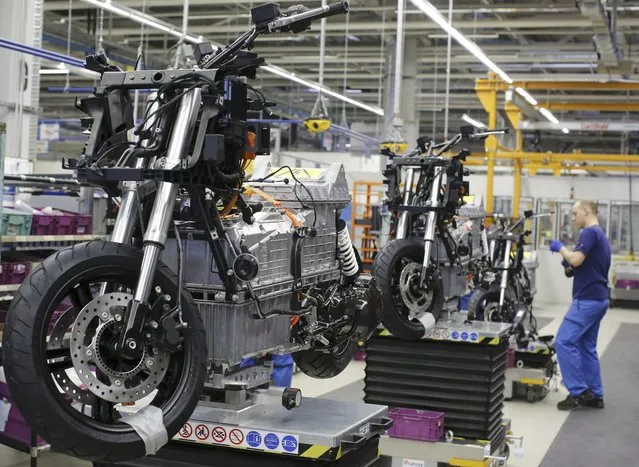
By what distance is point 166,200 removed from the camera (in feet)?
8.86

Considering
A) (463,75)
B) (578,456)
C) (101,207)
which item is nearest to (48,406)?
(578,456)

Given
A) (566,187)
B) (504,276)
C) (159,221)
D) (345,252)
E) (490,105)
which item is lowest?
(504,276)

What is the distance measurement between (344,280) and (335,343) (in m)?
0.36

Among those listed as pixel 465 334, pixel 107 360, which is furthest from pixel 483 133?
pixel 107 360

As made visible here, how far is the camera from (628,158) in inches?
593

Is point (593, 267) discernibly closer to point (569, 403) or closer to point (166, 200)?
point (569, 403)

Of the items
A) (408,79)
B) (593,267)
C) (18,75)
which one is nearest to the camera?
(593,267)

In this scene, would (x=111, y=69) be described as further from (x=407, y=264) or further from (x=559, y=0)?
(x=559, y=0)

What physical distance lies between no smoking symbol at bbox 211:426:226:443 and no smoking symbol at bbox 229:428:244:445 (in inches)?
1.1

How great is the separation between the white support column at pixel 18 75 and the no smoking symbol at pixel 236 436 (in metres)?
5.75

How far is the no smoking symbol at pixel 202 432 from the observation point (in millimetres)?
3262

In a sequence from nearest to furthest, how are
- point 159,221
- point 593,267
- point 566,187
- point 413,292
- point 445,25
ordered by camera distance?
1. point 159,221
2. point 413,292
3. point 593,267
4. point 445,25
5. point 566,187

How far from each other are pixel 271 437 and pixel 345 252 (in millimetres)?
1210

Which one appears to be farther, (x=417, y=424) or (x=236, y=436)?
(x=417, y=424)
